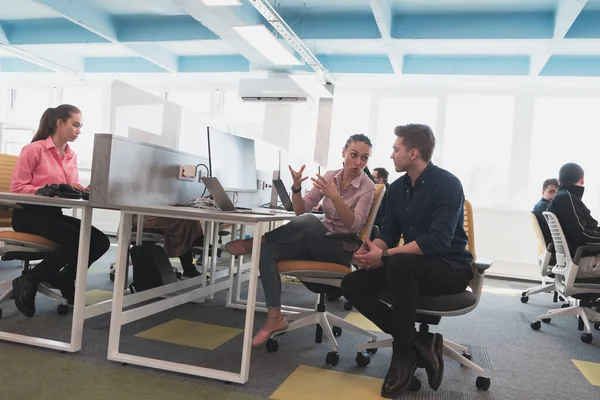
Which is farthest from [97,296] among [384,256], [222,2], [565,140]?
[565,140]

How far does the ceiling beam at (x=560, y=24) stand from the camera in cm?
433

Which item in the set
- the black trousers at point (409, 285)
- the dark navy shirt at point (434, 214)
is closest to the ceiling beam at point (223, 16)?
the dark navy shirt at point (434, 214)

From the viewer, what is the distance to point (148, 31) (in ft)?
20.3

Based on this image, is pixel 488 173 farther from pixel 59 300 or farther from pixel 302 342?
pixel 59 300

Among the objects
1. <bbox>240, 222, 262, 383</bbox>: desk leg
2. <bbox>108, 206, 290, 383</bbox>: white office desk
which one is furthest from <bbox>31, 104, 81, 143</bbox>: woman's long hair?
<bbox>240, 222, 262, 383</bbox>: desk leg

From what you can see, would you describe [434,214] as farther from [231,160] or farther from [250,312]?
[231,160]

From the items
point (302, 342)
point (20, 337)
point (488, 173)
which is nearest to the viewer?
point (20, 337)

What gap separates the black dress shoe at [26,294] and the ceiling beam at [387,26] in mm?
3782

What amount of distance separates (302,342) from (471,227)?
1.11m

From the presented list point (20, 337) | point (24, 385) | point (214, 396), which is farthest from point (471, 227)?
point (20, 337)

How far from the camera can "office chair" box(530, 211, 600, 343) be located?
10.0ft

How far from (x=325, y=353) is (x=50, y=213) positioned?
5.56 feet

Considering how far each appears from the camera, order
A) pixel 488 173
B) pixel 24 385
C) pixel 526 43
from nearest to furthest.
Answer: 1. pixel 24 385
2. pixel 526 43
3. pixel 488 173

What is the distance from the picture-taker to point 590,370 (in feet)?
8.29
